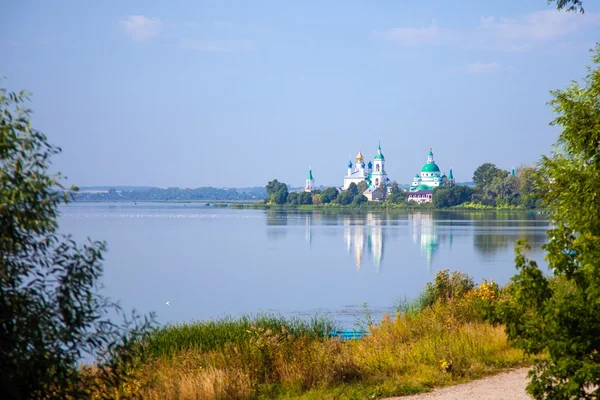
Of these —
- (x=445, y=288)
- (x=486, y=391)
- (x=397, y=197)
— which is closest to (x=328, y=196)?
(x=397, y=197)

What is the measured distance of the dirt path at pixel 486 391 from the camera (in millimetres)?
6754

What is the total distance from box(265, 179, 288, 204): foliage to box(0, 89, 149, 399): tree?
463ft

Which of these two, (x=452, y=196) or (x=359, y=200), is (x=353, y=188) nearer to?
(x=359, y=200)

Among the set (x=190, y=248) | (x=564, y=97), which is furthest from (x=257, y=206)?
(x=564, y=97)

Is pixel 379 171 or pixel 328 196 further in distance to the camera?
pixel 379 171

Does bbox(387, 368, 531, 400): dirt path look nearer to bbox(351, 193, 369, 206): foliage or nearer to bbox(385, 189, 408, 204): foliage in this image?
bbox(385, 189, 408, 204): foliage

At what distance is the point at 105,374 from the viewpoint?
4090 millimetres

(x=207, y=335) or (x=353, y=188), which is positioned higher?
(x=353, y=188)

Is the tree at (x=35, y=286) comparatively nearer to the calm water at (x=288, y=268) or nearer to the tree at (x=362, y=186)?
the calm water at (x=288, y=268)

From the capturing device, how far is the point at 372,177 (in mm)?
164500

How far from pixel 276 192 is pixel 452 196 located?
136 ft

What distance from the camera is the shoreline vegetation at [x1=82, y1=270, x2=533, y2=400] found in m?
7.05

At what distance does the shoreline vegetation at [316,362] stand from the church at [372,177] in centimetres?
13793

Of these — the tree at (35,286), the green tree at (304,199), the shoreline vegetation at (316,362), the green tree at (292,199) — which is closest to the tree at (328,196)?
the green tree at (304,199)
